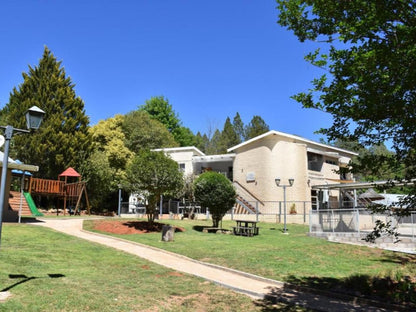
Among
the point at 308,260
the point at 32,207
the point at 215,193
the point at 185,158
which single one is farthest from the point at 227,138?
the point at 308,260

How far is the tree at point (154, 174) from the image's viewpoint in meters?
17.5

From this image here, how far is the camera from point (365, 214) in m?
16.9

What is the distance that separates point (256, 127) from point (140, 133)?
32914mm

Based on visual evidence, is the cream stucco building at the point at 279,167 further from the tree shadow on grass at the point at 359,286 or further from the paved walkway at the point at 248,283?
the tree shadow on grass at the point at 359,286

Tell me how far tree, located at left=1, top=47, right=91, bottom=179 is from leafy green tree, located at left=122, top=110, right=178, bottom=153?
5.27 metres

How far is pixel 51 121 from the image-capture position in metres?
31.5

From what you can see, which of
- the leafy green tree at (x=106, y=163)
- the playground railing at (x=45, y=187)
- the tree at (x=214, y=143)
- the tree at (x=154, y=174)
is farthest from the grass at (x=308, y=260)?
the tree at (x=214, y=143)

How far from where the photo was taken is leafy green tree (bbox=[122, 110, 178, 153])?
3775 centimetres

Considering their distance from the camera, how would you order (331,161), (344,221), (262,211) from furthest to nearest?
(331,161) < (262,211) < (344,221)

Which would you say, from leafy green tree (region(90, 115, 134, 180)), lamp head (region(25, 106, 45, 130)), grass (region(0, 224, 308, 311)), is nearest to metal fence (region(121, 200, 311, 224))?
leafy green tree (region(90, 115, 134, 180))

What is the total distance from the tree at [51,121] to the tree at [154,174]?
16.2 metres

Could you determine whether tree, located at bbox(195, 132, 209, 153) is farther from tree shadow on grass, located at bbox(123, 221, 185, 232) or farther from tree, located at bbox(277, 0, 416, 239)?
tree, located at bbox(277, 0, 416, 239)

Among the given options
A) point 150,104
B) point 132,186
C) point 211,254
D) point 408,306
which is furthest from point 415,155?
point 150,104

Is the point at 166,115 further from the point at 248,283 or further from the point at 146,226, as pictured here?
the point at 248,283
